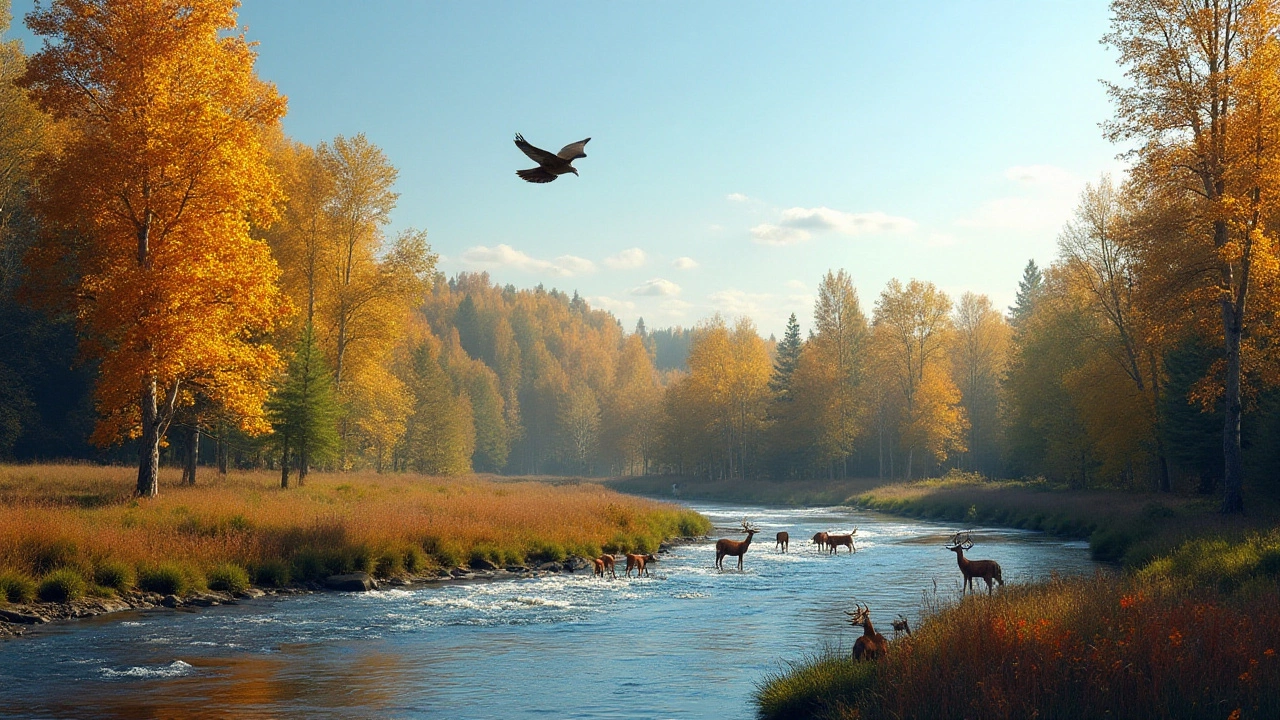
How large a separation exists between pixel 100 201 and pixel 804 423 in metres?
59.8

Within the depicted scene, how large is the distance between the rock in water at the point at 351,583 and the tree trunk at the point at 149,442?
6.80 metres

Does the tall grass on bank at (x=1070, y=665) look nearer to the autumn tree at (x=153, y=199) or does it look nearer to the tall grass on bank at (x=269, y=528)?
the tall grass on bank at (x=269, y=528)

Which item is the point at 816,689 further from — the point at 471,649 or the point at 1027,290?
the point at 1027,290

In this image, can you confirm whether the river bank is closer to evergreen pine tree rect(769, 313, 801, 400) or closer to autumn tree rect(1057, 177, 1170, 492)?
autumn tree rect(1057, 177, 1170, 492)

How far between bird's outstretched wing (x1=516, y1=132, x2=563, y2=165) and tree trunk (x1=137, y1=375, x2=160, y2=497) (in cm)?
2065

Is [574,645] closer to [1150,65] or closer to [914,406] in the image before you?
[1150,65]

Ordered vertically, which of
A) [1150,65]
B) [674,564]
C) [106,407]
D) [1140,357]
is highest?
[1150,65]

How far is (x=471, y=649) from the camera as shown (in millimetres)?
15375

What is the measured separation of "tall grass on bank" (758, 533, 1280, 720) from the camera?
8477 millimetres

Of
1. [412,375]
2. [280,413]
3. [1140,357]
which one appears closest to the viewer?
[280,413]

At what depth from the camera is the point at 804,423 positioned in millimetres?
76500

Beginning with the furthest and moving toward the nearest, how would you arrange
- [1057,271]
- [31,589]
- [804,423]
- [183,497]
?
[804,423], [1057,271], [183,497], [31,589]

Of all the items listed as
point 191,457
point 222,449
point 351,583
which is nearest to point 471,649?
point 351,583

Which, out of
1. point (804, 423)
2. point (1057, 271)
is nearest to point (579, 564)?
point (1057, 271)
